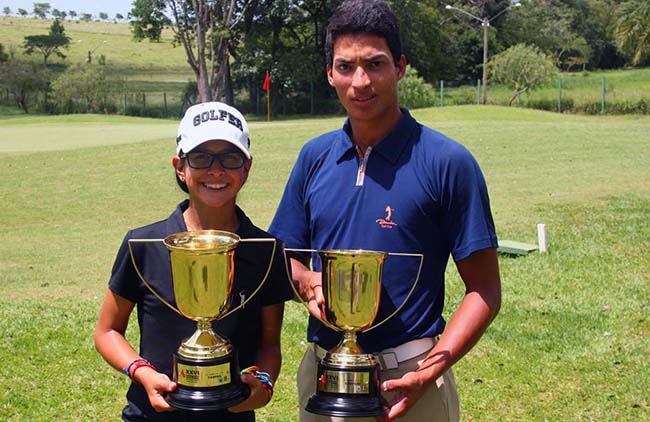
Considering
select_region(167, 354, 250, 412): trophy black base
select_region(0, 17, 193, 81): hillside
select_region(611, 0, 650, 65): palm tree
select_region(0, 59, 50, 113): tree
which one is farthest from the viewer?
select_region(0, 17, 193, 81): hillside

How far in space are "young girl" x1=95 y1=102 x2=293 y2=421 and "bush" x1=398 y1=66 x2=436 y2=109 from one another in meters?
42.1

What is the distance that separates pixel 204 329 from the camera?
2.66 m

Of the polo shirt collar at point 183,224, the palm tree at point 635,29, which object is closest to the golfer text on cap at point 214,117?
the polo shirt collar at point 183,224

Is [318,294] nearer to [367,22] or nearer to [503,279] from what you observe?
[367,22]

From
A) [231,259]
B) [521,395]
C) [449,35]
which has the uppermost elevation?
[449,35]

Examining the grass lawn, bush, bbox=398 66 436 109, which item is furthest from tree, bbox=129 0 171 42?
the grass lawn

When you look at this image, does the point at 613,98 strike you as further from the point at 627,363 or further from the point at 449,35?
the point at 627,363

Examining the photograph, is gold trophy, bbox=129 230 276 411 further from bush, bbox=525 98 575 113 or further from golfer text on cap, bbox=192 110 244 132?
bush, bbox=525 98 575 113

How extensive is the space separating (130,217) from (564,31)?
7333 centimetres

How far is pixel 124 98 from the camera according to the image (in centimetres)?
5419

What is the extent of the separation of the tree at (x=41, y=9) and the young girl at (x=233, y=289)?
575ft

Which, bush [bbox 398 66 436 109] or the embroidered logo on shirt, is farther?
bush [bbox 398 66 436 109]

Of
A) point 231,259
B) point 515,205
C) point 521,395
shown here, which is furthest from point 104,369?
point 515,205

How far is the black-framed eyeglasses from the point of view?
9.53ft
